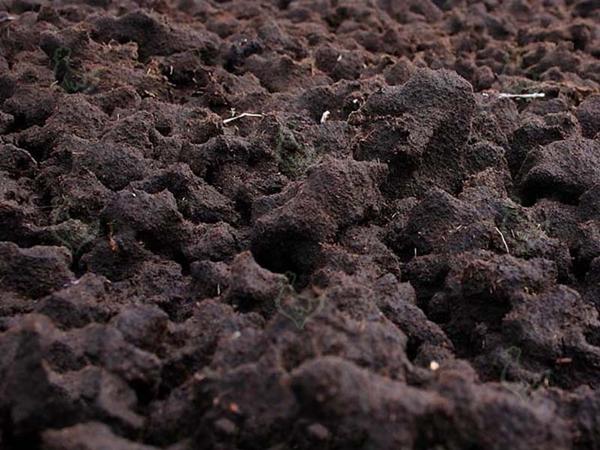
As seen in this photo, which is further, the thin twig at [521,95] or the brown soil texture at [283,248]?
the thin twig at [521,95]

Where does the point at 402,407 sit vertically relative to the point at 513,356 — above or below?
above

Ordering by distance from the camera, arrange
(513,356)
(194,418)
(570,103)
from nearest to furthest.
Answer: (194,418) < (513,356) < (570,103)

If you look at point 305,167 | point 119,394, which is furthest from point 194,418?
point 305,167

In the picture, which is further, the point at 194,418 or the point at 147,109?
the point at 147,109

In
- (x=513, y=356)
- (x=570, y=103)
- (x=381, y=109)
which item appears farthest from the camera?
(x=570, y=103)

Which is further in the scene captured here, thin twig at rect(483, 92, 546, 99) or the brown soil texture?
thin twig at rect(483, 92, 546, 99)

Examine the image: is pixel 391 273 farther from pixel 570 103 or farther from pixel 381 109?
pixel 570 103

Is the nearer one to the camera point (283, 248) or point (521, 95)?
point (283, 248)

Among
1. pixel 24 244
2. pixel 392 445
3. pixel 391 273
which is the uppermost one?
pixel 392 445
